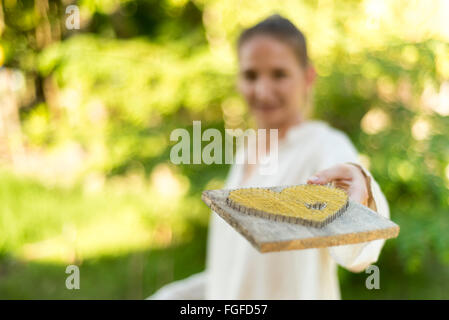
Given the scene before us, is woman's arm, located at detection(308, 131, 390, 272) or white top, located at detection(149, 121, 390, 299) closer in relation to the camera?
woman's arm, located at detection(308, 131, 390, 272)

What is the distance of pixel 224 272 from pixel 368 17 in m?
0.72

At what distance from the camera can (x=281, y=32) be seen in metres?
0.66

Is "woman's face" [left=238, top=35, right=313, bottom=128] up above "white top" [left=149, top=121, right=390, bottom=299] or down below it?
above

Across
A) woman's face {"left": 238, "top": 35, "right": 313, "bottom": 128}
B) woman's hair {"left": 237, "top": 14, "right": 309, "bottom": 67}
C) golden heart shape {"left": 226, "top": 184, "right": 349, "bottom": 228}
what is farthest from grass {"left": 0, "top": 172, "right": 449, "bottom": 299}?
golden heart shape {"left": 226, "top": 184, "right": 349, "bottom": 228}

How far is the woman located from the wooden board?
0.26m

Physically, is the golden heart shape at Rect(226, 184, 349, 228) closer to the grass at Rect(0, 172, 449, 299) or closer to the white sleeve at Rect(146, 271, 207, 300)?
the white sleeve at Rect(146, 271, 207, 300)

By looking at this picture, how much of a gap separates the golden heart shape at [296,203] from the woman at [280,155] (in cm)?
22

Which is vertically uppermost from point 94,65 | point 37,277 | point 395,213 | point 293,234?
point 94,65

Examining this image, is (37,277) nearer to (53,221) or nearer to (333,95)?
(53,221)

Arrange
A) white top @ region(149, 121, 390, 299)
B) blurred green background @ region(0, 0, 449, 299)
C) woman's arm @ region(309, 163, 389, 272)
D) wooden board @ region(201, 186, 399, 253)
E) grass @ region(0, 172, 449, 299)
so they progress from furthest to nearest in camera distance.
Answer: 1. grass @ region(0, 172, 449, 299)
2. blurred green background @ region(0, 0, 449, 299)
3. white top @ region(149, 121, 390, 299)
4. woman's arm @ region(309, 163, 389, 272)
5. wooden board @ region(201, 186, 399, 253)

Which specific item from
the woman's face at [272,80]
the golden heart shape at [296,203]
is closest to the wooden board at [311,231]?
the golden heart shape at [296,203]

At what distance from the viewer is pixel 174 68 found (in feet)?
3.68

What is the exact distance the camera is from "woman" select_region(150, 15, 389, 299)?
25.2 inches
